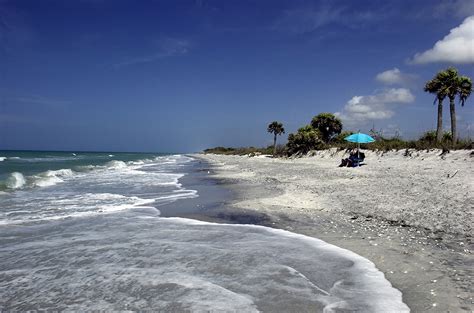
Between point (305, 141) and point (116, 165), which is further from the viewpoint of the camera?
point (116, 165)

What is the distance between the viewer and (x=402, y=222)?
910cm

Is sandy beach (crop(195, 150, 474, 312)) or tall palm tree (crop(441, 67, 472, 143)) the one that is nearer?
sandy beach (crop(195, 150, 474, 312))

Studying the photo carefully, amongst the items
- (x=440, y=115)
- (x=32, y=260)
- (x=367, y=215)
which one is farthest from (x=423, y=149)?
(x=32, y=260)

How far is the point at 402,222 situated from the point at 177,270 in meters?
6.04

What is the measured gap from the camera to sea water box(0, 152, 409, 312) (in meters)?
4.79

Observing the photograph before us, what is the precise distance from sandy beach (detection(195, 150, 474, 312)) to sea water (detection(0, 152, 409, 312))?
0.50 m

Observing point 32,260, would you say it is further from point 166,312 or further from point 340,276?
point 340,276

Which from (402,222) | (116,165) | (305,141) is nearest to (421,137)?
(305,141)

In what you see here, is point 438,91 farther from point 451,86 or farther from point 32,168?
point 32,168

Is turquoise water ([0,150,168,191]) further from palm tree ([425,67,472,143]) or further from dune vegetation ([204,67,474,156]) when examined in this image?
palm tree ([425,67,472,143])

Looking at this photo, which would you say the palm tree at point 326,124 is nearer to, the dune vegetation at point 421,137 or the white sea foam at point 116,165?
the dune vegetation at point 421,137

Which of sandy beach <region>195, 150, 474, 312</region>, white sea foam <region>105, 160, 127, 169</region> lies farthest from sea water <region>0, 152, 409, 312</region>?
white sea foam <region>105, 160, 127, 169</region>

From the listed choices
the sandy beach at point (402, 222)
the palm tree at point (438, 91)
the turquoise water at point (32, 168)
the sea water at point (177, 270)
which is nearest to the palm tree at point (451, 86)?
the palm tree at point (438, 91)

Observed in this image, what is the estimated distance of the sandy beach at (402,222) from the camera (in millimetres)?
5230
